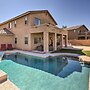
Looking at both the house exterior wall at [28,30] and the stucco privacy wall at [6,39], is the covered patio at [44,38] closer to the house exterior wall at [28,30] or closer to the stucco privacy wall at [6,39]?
the house exterior wall at [28,30]

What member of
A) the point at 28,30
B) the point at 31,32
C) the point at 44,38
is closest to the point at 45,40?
the point at 44,38

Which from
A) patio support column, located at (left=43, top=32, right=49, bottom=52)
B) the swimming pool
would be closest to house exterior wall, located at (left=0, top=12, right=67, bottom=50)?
patio support column, located at (left=43, top=32, right=49, bottom=52)

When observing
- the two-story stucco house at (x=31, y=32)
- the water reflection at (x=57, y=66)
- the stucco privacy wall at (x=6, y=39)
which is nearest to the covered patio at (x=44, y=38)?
the two-story stucco house at (x=31, y=32)

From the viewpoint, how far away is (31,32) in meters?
22.2

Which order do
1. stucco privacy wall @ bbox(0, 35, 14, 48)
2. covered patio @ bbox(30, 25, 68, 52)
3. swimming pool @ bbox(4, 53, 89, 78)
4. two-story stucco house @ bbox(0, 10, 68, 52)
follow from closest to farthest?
swimming pool @ bbox(4, 53, 89, 78) → covered patio @ bbox(30, 25, 68, 52) → two-story stucco house @ bbox(0, 10, 68, 52) → stucco privacy wall @ bbox(0, 35, 14, 48)

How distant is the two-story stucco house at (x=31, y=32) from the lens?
21359mm

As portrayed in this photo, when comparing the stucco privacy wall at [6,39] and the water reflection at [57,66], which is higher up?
the stucco privacy wall at [6,39]

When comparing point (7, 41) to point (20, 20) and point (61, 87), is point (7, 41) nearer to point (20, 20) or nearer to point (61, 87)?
point (20, 20)

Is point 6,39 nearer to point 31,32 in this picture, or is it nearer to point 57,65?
point 31,32

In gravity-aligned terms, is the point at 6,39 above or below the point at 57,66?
above

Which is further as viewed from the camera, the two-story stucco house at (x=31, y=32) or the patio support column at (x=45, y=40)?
the two-story stucco house at (x=31, y=32)

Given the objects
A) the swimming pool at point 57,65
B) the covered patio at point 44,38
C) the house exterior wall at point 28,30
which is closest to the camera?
the swimming pool at point 57,65

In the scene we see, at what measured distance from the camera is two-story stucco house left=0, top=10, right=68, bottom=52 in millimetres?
21359

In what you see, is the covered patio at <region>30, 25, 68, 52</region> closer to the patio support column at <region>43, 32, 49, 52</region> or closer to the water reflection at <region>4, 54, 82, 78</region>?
the patio support column at <region>43, 32, 49, 52</region>
